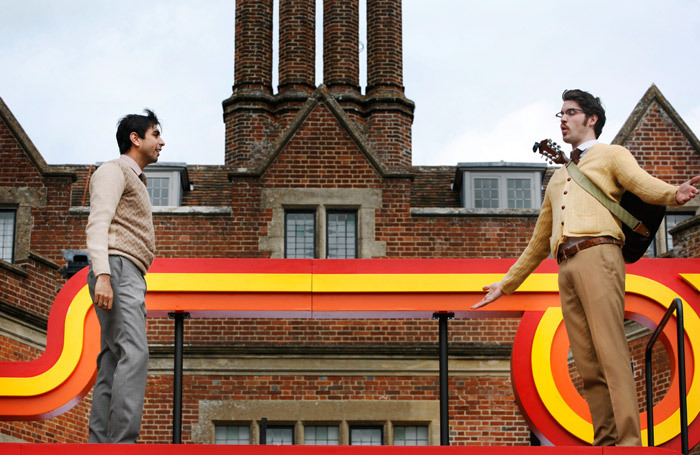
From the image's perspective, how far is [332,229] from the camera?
17.1 meters

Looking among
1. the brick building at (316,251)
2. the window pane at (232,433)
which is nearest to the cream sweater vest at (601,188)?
the brick building at (316,251)

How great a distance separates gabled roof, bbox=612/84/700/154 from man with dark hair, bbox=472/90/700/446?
34.0ft

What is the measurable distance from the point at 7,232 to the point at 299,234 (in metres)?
4.29

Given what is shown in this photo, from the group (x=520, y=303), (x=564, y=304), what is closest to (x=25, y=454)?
(x=564, y=304)

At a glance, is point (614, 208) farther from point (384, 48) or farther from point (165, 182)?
point (384, 48)

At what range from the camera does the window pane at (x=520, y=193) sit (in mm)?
18984

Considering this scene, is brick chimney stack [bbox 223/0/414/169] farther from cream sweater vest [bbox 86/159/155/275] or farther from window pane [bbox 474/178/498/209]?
cream sweater vest [bbox 86/159/155/275]

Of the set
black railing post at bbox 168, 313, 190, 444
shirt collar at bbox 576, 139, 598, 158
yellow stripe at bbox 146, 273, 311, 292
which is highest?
shirt collar at bbox 576, 139, 598, 158

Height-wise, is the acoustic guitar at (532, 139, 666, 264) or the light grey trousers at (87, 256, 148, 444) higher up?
the acoustic guitar at (532, 139, 666, 264)

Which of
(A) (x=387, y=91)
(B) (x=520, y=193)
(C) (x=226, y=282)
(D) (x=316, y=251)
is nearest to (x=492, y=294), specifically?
(C) (x=226, y=282)

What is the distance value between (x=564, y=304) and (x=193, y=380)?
9.35 metres

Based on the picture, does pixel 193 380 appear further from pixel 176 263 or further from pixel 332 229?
pixel 176 263

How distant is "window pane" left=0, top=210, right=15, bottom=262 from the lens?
16.9m

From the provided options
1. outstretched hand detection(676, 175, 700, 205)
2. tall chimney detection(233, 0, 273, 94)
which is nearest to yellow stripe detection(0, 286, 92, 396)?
outstretched hand detection(676, 175, 700, 205)
